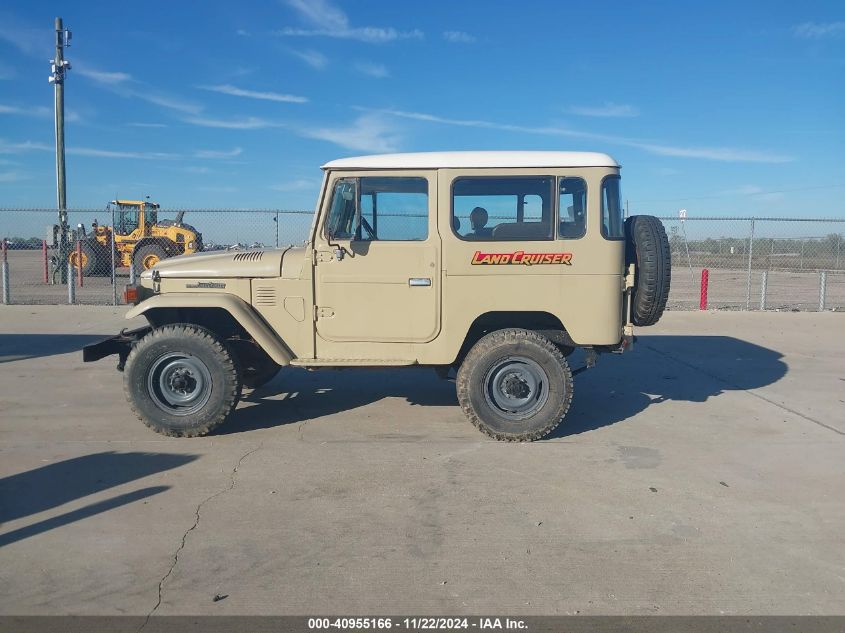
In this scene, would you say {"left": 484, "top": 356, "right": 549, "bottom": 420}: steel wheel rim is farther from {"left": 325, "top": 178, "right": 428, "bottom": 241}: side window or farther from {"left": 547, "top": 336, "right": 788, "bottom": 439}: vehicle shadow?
{"left": 325, "top": 178, "right": 428, "bottom": 241}: side window

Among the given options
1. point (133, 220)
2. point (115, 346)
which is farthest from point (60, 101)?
point (115, 346)

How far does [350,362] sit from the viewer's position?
5.71 metres

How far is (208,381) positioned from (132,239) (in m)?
18.1

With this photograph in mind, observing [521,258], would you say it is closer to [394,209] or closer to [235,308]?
[394,209]

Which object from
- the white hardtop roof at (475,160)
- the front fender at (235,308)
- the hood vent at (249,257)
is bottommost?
the front fender at (235,308)

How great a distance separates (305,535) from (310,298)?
2.29 m

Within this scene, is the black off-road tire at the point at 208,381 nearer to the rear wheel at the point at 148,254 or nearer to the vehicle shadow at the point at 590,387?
the vehicle shadow at the point at 590,387

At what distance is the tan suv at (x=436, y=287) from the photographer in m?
5.55

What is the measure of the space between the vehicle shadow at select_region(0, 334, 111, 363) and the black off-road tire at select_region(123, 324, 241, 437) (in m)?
4.31

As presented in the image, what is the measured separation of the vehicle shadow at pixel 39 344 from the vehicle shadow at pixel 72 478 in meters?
4.77

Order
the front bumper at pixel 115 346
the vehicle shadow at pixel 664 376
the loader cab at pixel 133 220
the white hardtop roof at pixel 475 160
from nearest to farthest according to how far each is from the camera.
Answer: the white hardtop roof at pixel 475 160
the front bumper at pixel 115 346
the vehicle shadow at pixel 664 376
the loader cab at pixel 133 220

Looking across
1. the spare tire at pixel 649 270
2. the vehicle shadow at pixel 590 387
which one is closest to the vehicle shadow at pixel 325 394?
the vehicle shadow at pixel 590 387

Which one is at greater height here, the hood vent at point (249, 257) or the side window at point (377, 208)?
the side window at point (377, 208)

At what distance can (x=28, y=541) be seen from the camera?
3.73 meters
